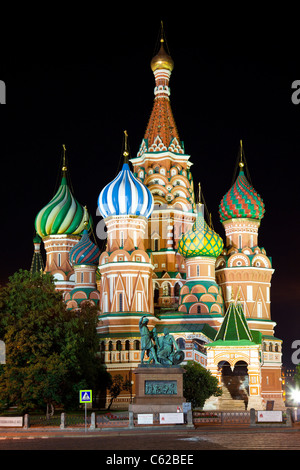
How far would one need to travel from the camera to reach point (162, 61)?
216 ft

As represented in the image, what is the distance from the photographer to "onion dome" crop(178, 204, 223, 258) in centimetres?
5719

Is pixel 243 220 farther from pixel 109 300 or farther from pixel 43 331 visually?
pixel 43 331

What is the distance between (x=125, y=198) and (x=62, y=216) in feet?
40.5

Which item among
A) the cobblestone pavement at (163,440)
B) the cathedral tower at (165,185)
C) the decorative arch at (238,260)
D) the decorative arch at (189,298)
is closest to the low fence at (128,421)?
the cobblestone pavement at (163,440)

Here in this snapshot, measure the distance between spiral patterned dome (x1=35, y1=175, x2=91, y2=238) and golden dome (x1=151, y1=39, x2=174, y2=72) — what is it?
13514mm

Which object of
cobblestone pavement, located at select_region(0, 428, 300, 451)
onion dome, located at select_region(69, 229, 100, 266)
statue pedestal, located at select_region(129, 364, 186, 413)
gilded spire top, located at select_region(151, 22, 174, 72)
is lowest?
cobblestone pavement, located at select_region(0, 428, 300, 451)

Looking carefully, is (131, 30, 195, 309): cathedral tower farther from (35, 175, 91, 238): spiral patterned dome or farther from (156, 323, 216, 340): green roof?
(35, 175, 91, 238): spiral patterned dome

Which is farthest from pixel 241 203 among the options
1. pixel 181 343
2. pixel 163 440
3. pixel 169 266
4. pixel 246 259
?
pixel 163 440

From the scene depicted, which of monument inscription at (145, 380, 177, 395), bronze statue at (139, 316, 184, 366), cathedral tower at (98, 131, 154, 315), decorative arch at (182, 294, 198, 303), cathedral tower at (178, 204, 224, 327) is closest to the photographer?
monument inscription at (145, 380, 177, 395)

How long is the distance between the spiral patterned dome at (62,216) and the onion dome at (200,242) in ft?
40.1

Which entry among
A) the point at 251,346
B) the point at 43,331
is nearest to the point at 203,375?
the point at 251,346

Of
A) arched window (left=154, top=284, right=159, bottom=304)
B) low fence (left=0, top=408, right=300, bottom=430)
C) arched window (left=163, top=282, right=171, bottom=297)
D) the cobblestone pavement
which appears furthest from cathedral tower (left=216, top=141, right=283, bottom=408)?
the cobblestone pavement

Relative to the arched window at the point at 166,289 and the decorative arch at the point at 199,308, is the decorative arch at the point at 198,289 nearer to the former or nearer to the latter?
the decorative arch at the point at 199,308

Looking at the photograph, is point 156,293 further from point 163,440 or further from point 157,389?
point 163,440
